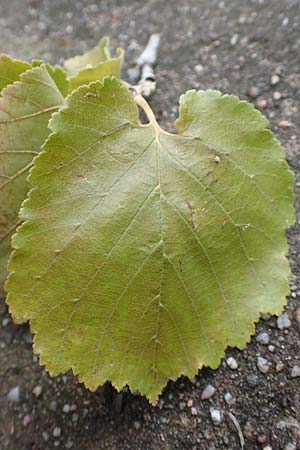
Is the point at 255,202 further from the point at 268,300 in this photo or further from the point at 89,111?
the point at 89,111

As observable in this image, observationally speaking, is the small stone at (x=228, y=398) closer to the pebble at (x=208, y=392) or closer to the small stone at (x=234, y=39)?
the pebble at (x=208, y=392)

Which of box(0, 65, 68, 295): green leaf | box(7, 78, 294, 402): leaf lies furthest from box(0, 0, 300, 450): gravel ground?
box(0, 65, 68, 295): green leaf

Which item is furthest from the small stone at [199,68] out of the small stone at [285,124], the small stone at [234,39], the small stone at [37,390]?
the small stone at [37,390]

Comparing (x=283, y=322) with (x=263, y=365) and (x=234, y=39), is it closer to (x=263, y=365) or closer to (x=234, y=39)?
(x=263, y=365)

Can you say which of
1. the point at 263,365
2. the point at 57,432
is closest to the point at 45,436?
the point at 57,432

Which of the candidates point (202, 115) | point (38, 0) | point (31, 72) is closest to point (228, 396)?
point (202, 115)
